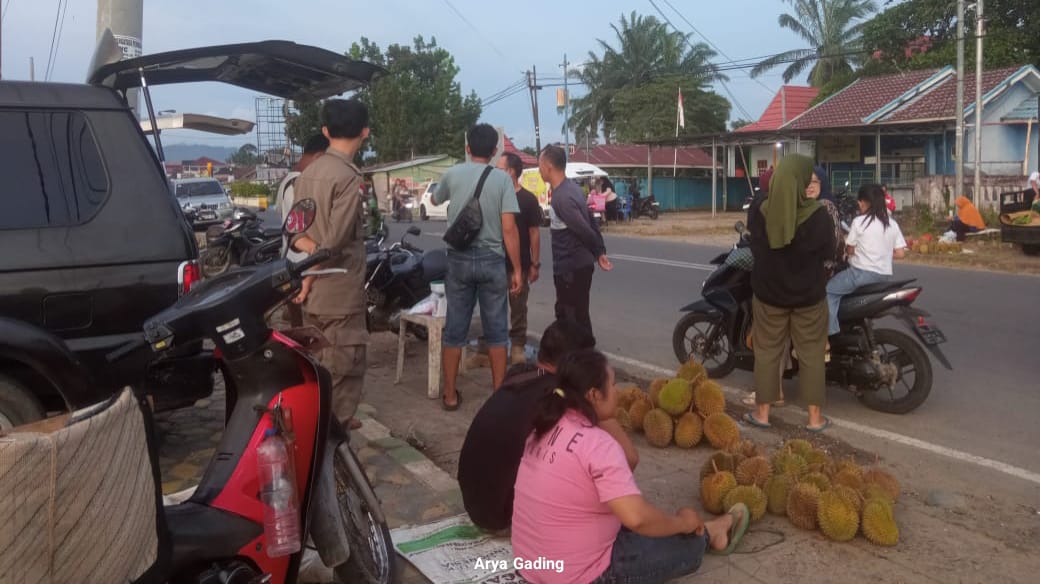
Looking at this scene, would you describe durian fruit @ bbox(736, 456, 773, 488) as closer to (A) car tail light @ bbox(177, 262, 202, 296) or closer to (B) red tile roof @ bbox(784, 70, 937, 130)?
(A) car tail light @ bbox(177, 262, 202, 296)

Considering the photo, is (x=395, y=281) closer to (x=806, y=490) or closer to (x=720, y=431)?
(x=720, y=431)

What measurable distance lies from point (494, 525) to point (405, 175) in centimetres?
4687

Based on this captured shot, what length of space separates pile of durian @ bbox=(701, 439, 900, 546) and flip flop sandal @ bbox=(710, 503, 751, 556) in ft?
0.66

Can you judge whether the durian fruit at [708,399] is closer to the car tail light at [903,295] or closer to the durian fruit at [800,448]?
the durian fruit at [800,448]

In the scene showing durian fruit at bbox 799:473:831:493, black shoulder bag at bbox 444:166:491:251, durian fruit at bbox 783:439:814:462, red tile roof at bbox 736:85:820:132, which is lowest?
durian fruit at bbox 799:473:831:493

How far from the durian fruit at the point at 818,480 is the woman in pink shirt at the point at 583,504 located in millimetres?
1017

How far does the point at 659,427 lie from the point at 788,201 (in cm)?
148

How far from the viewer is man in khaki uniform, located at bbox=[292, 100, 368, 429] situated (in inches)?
169

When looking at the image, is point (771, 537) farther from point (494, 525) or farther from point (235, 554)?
point (235, 554)

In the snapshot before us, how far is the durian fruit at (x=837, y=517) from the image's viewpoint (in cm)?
366

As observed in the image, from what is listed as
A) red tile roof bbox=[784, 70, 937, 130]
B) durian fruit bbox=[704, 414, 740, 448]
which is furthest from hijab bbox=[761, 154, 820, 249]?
red tile roof bbox=[784, 70, 937, 130]

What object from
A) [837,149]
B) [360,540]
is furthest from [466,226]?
[837,149]

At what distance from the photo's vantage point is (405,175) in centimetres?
4941

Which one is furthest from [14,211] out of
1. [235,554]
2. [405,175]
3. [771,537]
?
[405,175]
